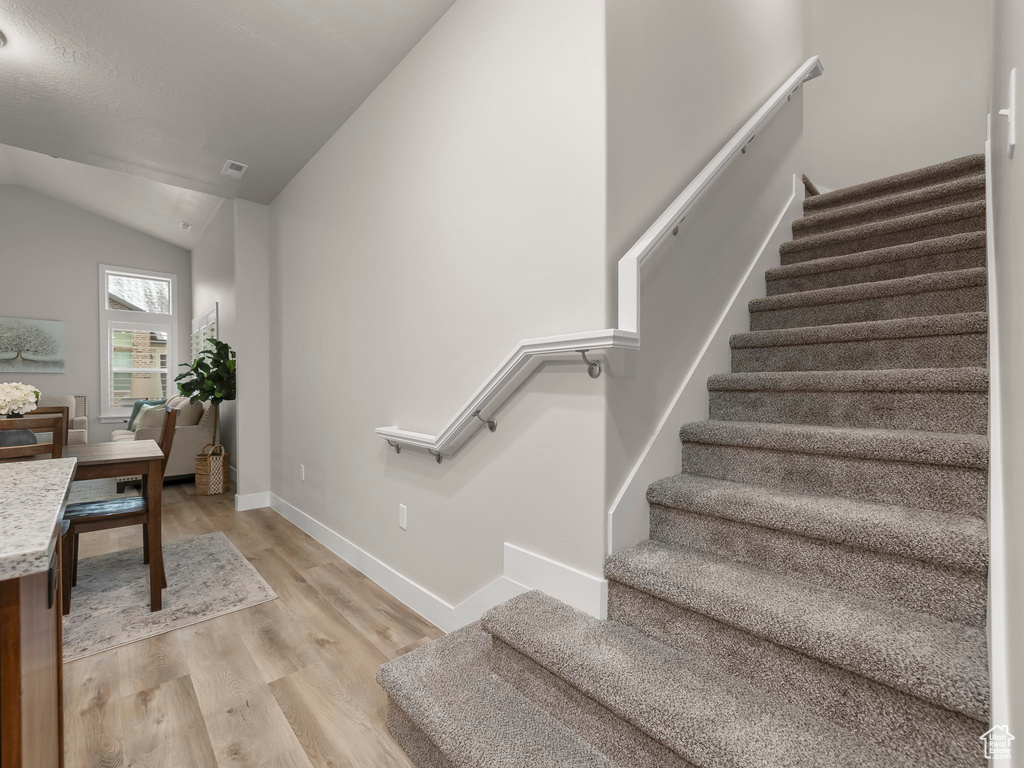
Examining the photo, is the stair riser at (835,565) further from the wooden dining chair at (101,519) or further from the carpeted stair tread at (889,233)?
the wooden dining chair at (101,519)

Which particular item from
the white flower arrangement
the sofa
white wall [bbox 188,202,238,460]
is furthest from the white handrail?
the sofa

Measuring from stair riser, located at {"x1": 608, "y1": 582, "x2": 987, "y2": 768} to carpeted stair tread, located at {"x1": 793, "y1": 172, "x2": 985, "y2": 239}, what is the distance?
230cm

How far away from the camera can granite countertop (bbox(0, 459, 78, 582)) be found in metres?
0.55

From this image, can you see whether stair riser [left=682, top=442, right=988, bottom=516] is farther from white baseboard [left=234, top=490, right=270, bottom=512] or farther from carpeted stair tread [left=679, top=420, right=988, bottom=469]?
white baseboard [left=234, top=490, right=270, bottom=512]

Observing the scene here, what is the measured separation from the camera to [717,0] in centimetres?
204

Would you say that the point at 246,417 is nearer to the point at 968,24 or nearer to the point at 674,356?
the point at 674,356

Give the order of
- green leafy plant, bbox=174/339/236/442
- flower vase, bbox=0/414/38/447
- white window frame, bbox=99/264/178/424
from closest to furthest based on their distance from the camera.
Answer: flower vase, bbox=0/414/38/447 → green leafy plant, bbox=174/339/236/442 → white window frame, bbox=99/264/178/424

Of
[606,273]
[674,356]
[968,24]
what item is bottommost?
[674,356]

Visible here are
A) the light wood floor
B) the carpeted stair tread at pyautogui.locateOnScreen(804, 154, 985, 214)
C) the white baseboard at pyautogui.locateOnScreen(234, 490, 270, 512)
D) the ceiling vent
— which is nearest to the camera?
the light wood floor

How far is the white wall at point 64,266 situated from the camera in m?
5.96

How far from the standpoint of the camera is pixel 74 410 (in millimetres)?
5891

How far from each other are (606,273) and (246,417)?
346cm

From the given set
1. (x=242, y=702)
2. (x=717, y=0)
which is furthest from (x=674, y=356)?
(x=242, y=702)

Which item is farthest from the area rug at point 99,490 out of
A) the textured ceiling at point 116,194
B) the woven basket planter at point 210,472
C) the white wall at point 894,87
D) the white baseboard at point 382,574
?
the white wall at point 894,87
